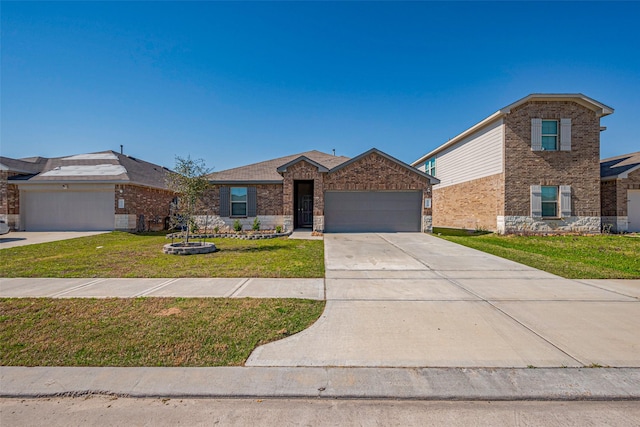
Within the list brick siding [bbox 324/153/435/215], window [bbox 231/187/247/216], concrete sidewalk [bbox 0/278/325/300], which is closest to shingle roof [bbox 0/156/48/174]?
window [bbox 231/187/247/216]

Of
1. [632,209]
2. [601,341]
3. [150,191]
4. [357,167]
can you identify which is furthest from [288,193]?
[632,209]

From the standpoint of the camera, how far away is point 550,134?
A: 15719 millimetres

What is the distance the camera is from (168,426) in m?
2.36

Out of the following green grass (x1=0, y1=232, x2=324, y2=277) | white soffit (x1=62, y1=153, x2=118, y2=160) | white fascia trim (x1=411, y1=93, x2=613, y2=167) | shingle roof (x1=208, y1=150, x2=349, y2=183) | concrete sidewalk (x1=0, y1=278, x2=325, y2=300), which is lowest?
concrete sidewalk (x1=0, y1=278, x2=325, y2=300)

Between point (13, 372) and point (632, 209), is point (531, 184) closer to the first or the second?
point (632, 209)

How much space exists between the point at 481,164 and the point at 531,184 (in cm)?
303

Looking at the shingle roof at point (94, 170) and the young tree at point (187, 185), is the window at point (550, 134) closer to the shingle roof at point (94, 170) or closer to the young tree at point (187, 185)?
the young tree at point (187, 185)

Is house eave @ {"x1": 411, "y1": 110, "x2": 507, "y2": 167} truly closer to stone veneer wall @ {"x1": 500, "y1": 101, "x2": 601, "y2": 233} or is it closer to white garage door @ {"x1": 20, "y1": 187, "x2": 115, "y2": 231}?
stone veneer wall @ {"x1": 500, "y1": 101, "x2": 601, "y2": 233}

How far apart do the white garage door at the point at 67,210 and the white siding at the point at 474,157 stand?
71.5 feet

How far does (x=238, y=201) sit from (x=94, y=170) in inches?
349

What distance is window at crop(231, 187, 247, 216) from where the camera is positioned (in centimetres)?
1667

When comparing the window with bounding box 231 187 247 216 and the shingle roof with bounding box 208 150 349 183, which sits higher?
the shingle roof with bounding box 208 150 349 183

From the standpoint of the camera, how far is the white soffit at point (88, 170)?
54.9 feet

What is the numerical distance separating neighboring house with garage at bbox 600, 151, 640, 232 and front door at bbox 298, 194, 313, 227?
1683 centimetres
